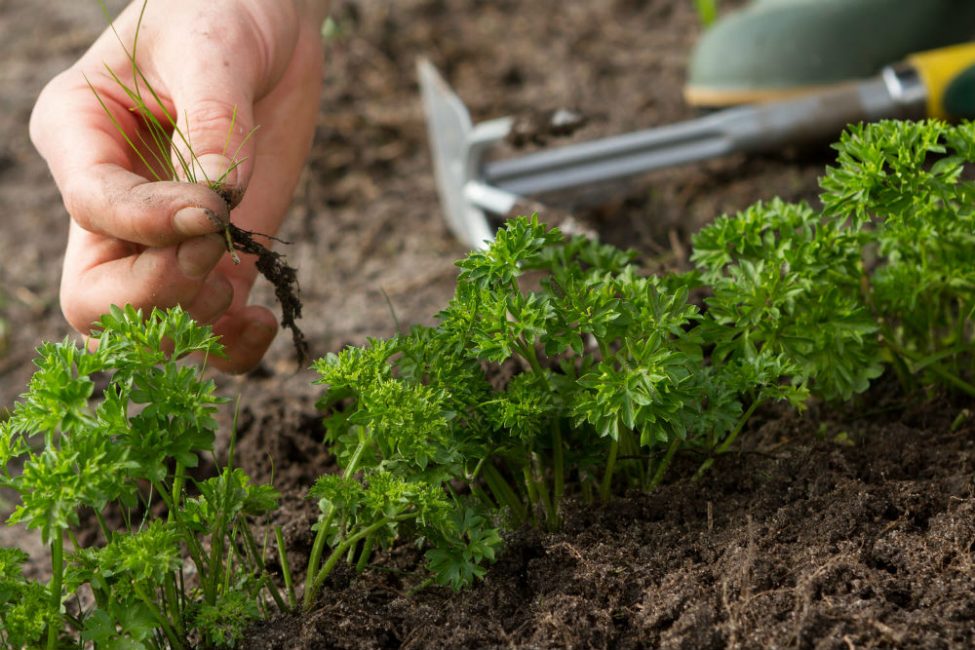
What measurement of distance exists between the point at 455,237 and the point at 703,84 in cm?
104

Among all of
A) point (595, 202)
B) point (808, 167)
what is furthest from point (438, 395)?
point (808, 167)

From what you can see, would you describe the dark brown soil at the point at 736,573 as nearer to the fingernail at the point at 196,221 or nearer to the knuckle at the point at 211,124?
the fingernail at the point at 196,221

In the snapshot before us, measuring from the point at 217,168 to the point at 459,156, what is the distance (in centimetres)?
167

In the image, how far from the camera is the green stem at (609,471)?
1.76 metres

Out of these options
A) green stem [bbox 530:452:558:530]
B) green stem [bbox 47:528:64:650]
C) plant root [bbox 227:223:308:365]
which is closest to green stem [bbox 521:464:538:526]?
green stem [bbox 530:452:558:530]

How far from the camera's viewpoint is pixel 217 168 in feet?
5.73

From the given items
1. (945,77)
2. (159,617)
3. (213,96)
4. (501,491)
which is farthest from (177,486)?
(945,77)

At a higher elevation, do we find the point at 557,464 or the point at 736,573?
the point at 557,464

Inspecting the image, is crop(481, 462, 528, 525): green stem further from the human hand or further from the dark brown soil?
the human hand

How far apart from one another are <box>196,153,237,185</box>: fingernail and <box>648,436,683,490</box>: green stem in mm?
880

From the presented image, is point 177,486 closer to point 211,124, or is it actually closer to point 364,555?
point 364,555

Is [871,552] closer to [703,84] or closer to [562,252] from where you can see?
[562,252]

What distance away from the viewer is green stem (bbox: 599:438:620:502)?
5.79ft

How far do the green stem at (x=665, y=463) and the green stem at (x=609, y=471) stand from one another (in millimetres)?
76
